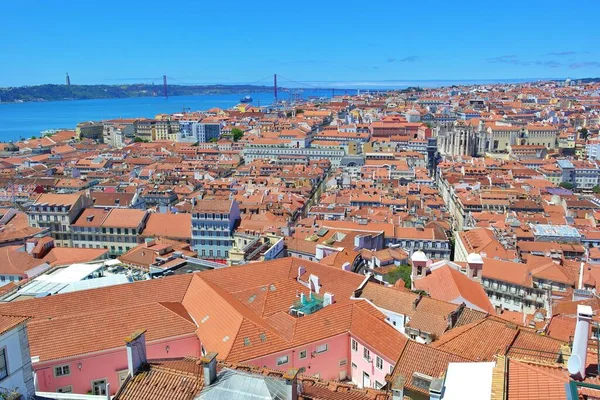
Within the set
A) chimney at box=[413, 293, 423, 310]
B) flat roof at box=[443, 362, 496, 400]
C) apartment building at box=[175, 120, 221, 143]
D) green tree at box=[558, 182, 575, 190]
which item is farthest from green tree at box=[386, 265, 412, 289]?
A: apartment building at box=[175, 120, 221, 143]

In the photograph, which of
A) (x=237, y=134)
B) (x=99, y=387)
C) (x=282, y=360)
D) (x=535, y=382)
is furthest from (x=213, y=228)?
(x=237, y=134)

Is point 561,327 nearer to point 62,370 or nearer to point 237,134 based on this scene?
point 62,370

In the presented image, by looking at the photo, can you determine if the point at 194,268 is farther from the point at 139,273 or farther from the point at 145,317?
the point at 145,317

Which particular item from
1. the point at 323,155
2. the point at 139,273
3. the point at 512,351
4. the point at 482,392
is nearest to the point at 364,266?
the point at 139,273

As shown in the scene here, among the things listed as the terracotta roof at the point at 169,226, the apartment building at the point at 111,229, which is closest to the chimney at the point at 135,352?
the terracotta roof at the point at 169,226

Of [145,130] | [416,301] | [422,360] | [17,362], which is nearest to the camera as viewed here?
[17,362]
